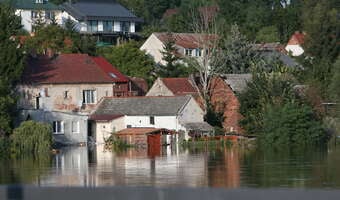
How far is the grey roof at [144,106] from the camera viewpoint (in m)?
64.8


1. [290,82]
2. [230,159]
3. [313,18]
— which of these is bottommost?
[230,159]

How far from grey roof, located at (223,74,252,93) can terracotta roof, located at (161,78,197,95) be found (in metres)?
2.50

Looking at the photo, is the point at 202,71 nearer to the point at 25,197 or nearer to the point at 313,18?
the point at 313,18

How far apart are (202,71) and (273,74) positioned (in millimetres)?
7060

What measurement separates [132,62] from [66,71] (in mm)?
13052

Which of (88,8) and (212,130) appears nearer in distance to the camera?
(212,130)

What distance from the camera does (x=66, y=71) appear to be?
2741 inches

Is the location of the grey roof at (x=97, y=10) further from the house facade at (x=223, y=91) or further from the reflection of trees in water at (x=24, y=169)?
the reflection of trees in water at (x=24, y=169)

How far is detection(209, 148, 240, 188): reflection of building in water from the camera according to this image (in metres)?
37.5

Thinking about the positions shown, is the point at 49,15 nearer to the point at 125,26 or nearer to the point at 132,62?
the point at 125,26

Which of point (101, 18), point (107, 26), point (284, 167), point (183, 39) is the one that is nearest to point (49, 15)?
point (101, 18)

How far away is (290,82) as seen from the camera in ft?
218

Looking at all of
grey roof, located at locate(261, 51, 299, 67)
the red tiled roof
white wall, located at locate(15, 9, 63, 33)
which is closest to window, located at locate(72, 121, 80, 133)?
the red tiled roof

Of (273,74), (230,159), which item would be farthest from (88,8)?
(230,159)
